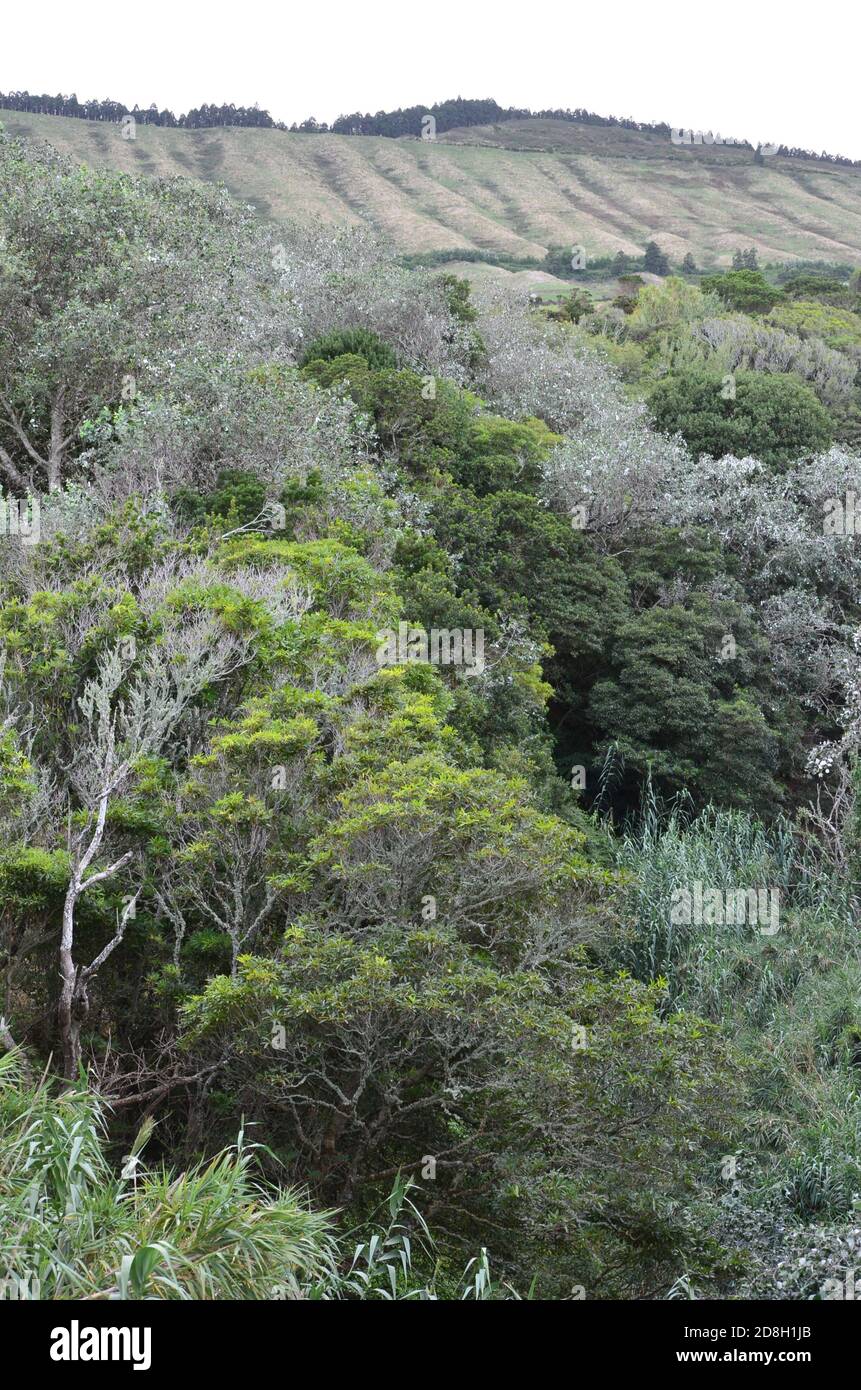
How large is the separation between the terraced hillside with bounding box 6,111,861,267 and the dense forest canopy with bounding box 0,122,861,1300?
63.8 metres

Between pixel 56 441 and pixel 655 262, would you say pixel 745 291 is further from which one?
pixel 56 441

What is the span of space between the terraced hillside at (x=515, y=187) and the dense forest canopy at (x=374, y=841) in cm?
Answer: 6381

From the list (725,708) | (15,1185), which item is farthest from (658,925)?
(15,1185)

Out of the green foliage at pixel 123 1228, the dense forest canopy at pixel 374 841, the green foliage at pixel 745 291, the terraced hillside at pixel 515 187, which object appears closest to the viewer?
the green foliage at pixel 123 1228

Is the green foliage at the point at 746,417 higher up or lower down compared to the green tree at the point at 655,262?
lower down

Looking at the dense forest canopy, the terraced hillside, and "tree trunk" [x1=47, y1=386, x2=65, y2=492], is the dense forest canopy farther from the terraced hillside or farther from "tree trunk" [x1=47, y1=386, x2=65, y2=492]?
the terraced hillside

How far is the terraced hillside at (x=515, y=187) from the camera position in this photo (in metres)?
88.4

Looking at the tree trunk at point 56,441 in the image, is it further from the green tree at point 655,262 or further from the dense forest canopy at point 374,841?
the green tree at point 655,262

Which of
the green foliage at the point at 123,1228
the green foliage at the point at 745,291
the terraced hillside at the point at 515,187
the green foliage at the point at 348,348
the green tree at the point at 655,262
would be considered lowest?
the green foliage at the point at 123,1228

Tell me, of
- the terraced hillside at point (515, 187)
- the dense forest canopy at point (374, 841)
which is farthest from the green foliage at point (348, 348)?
the terraced hillside at point (515, 187)

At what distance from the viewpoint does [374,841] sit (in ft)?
26.8

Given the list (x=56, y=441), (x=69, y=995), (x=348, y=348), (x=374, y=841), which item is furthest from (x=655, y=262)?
(x=69, y=995)

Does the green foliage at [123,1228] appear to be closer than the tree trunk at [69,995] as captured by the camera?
Yes
